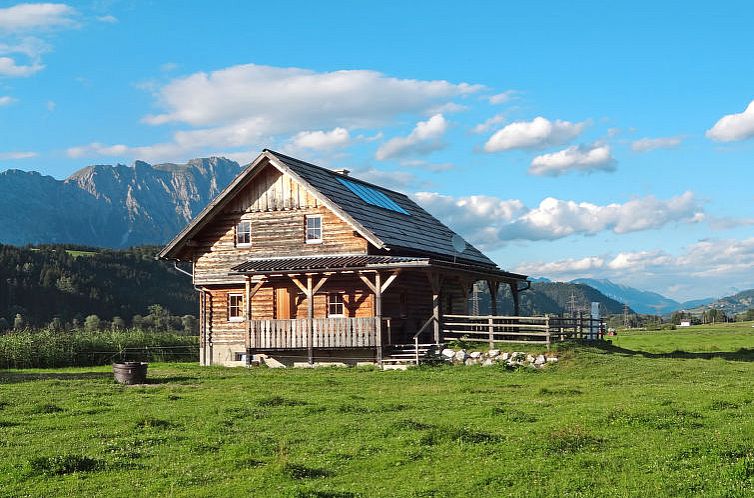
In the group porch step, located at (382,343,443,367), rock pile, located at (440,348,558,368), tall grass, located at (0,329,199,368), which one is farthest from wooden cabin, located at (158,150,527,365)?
tall grass, located at (0,329,199,368)

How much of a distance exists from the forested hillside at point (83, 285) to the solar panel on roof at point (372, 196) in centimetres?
8921

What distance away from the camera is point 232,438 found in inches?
589

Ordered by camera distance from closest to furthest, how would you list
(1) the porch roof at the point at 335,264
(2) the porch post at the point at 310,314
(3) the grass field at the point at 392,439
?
(3) the grass field at the point at 392,439 → (1) the porch roof at the point at 335,264 → (2) the porch post at the point at 310,314

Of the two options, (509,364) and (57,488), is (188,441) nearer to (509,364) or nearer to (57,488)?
(57,488)

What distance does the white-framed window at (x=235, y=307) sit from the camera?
125 feet

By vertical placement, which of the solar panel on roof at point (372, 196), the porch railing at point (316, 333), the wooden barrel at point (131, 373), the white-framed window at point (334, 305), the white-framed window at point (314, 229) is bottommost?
the wooden barrel at point (131, 373)

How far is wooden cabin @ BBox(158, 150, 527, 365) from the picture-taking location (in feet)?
109

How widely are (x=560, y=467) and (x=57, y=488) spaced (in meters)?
7.29

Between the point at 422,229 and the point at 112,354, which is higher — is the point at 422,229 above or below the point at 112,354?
above

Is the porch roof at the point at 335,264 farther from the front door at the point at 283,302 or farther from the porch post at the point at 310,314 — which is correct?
the front door at the point at 283,302

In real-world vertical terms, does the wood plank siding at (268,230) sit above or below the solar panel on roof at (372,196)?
below

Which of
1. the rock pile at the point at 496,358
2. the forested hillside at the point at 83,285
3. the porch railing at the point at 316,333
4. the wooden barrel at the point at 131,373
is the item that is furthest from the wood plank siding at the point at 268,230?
the forested hillside at the point at 83,285

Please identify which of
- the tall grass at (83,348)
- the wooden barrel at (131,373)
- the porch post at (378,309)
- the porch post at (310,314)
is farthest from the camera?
the tall grass at (83,348)

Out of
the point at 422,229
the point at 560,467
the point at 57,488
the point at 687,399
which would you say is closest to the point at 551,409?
the point at 687,399
